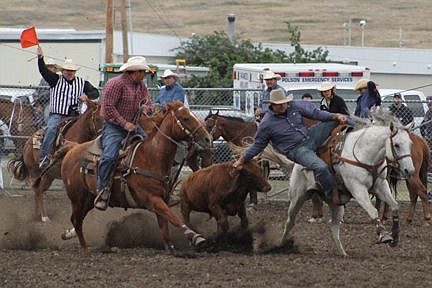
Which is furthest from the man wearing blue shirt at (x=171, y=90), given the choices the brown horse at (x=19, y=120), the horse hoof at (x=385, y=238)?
the horse hoof at (x=385, y=238)

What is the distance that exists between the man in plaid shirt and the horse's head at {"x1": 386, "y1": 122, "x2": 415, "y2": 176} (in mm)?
2613

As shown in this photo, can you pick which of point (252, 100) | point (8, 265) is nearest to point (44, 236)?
point (8, 265)

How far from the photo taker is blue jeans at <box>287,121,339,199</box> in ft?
35.7

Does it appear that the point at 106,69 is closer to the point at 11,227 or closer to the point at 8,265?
the point at 11,227

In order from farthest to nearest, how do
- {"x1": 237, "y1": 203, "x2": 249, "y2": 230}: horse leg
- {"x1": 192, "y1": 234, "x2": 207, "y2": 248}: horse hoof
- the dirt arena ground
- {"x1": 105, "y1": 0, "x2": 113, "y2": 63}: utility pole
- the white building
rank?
the white building, {"x1": 105, "y1": 0, "x2": 113, "y2": 63}: utility pole, {"x1": 237, "y1": 203, "x2": 249, "y2": 230}: horse leg, {"x1": 192, "y1": 234, "x2": 207, "y2": 248}: horse hoof, the dirt arena ground

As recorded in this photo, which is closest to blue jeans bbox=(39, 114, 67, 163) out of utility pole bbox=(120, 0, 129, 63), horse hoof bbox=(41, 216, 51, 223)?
horse hoof bbox=(41, 216, 51, 223)

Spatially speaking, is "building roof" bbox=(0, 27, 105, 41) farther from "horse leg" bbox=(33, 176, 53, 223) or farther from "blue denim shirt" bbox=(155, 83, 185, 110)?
"horse leg" bbox=(33, 176, 53, 223)

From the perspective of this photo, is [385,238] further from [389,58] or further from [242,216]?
[389,58]

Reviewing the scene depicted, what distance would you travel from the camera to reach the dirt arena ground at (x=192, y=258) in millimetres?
8875

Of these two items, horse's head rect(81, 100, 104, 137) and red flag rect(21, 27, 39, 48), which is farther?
red flag rect(21, 27, 39, 48)

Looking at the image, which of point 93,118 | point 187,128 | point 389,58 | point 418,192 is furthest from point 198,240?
point 389,58

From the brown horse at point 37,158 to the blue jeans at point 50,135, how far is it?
0.72 ft

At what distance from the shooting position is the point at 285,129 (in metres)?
11.1

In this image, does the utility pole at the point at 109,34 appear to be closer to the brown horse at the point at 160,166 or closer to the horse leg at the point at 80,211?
the horse leg at the point at 80,211
